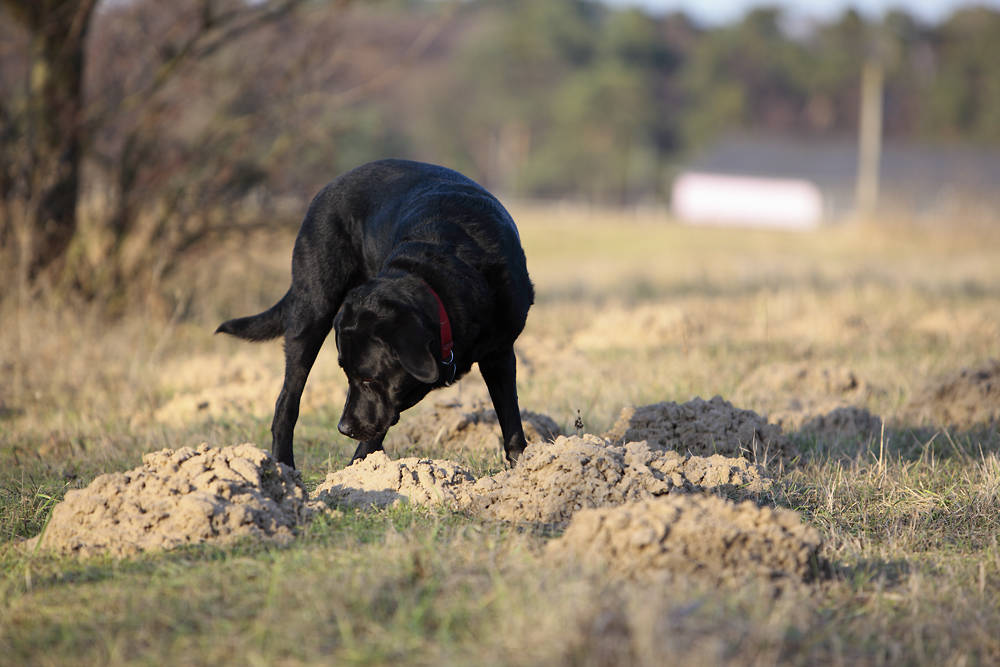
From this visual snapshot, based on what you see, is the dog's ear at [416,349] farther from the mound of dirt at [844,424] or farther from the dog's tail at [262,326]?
the mound of dirt at [844,424]

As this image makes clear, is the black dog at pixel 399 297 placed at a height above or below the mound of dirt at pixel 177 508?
above

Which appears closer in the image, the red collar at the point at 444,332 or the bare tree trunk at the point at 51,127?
the red collar at the point at 444,332

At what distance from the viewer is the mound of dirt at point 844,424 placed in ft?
14.2

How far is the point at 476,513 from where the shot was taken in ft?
10.00

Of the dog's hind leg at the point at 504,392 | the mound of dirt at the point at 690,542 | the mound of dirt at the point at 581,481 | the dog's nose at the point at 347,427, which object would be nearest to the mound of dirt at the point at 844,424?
the mound of dirt at the point at 581,481

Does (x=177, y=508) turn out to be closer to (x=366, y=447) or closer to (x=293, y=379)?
(x=366, y=447)

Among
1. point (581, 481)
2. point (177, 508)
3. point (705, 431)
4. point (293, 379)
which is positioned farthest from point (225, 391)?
point (581, 481)

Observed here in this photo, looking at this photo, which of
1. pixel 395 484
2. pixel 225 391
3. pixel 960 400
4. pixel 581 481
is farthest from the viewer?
pixel 225 391

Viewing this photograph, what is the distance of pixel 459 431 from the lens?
170 inches

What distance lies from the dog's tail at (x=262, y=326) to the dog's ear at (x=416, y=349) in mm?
1039

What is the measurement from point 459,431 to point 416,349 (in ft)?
3.57

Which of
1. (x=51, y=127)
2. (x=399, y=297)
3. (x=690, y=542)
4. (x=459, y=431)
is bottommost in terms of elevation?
(x=459, y=431)

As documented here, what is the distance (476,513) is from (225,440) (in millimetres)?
1844

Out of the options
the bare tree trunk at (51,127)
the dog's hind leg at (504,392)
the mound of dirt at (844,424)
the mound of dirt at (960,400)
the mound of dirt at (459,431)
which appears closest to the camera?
the dog's hind leg at (504,392)
